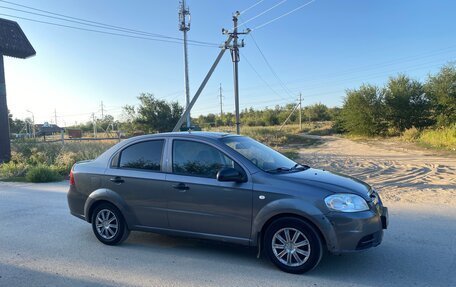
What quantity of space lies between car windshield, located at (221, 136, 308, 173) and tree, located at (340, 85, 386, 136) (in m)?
31.7

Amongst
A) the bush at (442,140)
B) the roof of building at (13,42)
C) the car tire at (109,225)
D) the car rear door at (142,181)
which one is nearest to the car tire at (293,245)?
the car rear door at (142,181)

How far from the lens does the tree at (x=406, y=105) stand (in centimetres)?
3247

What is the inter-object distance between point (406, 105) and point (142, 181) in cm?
3241

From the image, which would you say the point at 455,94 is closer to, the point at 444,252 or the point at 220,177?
the point at 444,252

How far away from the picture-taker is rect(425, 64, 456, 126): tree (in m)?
27.6

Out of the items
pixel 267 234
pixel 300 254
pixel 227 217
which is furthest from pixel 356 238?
pixel 227 217

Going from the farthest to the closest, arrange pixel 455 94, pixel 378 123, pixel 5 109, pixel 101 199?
pixel 378 123
pixel 455 94
pixel 5 109
pixel 101 199

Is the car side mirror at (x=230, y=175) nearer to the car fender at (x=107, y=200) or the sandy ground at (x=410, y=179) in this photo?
the car fender at (x=107, y=200)

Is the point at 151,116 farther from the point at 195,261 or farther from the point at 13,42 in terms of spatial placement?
the point at 195,261

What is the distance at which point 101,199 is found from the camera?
226 inches

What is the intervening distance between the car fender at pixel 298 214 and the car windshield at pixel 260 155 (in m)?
0.55

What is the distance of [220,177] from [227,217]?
0.54m

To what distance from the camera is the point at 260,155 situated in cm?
530

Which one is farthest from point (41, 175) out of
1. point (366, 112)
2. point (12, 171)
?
point (366, 112)
